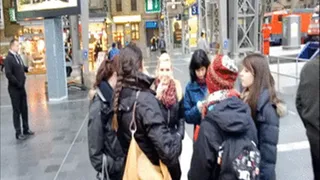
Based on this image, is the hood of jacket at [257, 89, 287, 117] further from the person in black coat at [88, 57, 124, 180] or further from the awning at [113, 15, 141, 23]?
the awning at [113, 15, 141, 23]

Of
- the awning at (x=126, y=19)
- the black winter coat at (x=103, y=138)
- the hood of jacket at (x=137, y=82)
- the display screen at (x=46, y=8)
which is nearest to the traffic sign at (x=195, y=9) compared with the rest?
the display screen at (x=46, y=8)

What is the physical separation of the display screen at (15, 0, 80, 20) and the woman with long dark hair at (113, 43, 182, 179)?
31.4ft

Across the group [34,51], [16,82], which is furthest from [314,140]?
[34,51]

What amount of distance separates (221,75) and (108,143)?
1230 mm

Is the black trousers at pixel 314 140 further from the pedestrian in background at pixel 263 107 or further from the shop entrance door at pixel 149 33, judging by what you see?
the shop entrance door at pixel 149 33

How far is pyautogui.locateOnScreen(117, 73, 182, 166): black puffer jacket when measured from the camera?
2.76 meters

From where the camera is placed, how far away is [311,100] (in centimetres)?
167

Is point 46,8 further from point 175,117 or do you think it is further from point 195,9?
point 195,9

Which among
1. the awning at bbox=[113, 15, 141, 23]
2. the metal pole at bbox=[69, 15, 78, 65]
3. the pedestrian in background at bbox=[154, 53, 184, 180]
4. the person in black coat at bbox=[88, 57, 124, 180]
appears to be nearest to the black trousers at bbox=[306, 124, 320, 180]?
the pedestrian in background at bbox=[154, 53, 184, 180]

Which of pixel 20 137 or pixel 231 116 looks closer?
pixel 231 116

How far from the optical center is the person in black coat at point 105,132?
3.34 m

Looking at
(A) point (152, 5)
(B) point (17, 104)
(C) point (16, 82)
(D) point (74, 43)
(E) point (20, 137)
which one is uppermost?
(A) point (152, 5)

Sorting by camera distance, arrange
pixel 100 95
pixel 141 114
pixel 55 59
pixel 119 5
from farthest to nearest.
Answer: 1. pixel 119 5
2. pixel 55 59
3. pixel 100 95
4. pixel 141 114

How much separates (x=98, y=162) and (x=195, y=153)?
1.11 m
